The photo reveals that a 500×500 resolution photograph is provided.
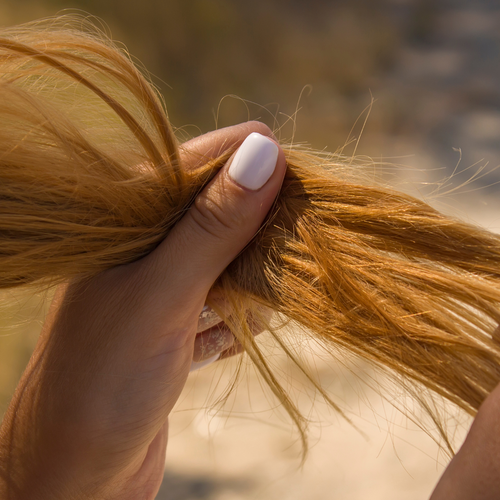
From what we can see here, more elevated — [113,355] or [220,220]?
[220,220]

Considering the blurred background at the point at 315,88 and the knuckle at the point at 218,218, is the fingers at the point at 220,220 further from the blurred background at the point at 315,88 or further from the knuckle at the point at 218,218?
the blurred background at the point at 315,88

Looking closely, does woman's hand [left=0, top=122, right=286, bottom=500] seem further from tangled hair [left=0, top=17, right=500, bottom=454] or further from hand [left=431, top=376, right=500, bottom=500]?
hand [left=431, top=376, right=500, bottom=500]

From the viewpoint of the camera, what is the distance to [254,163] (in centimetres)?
66

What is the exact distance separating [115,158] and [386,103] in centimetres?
218

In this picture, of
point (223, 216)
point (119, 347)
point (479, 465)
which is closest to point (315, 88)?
point (223, 216)

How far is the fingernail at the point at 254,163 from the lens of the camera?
665mm

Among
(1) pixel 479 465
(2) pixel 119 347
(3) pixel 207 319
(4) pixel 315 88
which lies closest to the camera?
(1) pixel 479 465

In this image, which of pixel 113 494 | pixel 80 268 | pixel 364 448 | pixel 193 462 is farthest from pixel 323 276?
pixel 193 462

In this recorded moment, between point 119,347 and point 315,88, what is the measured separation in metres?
2.20

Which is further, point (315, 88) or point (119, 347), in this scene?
point (315, 88)

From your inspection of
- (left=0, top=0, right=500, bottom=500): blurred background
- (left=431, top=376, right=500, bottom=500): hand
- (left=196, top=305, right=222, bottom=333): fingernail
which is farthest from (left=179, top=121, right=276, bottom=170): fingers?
(left=0, top=0, right=500, bottom=500): blurred background

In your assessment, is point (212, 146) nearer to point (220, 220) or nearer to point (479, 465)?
point (220, 220)

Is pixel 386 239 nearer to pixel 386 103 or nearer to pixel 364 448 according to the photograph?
pixel 364 448

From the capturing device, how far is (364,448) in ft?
5.75
